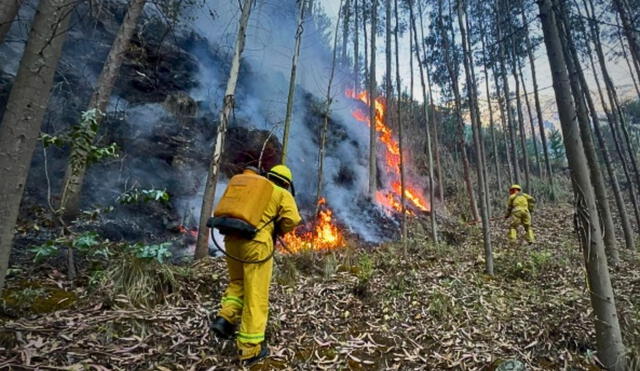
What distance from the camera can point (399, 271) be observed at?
6.25m

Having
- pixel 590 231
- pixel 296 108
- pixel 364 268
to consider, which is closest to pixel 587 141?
pixel 590 231

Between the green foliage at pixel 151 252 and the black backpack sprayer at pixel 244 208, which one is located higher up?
the black backpack sprayer at pixel 244 208

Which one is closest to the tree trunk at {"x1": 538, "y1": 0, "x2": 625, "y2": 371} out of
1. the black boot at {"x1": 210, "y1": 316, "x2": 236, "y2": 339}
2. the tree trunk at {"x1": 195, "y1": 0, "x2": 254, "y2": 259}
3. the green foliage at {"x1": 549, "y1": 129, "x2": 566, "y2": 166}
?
the black boot at {"x1": 210, "y1": 316, "x2": 236, "y2": 339}

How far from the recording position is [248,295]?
124 inches

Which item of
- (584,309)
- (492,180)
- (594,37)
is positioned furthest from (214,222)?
(492,180)

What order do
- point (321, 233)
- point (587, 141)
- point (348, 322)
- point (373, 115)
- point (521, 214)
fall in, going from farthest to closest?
point (373, 115) → point (321, 233) → point (521, 214) → point (587, 141) → point (348, 322)

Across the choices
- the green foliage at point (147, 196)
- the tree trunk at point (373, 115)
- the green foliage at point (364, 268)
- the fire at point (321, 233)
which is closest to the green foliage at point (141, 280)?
the green foliage at point (147, 196)

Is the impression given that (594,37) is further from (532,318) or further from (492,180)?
Answer: (532,318)

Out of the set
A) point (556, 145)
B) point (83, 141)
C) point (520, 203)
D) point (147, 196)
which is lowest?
point (147, 196)

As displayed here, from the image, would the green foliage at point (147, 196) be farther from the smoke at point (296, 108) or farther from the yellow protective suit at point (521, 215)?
the yellow protective suit at point (521, 215)

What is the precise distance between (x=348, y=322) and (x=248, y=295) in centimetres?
170

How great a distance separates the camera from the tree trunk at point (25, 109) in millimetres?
2174

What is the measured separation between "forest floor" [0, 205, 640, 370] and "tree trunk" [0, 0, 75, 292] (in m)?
1.13

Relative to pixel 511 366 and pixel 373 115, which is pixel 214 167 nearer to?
pixel 511 366
